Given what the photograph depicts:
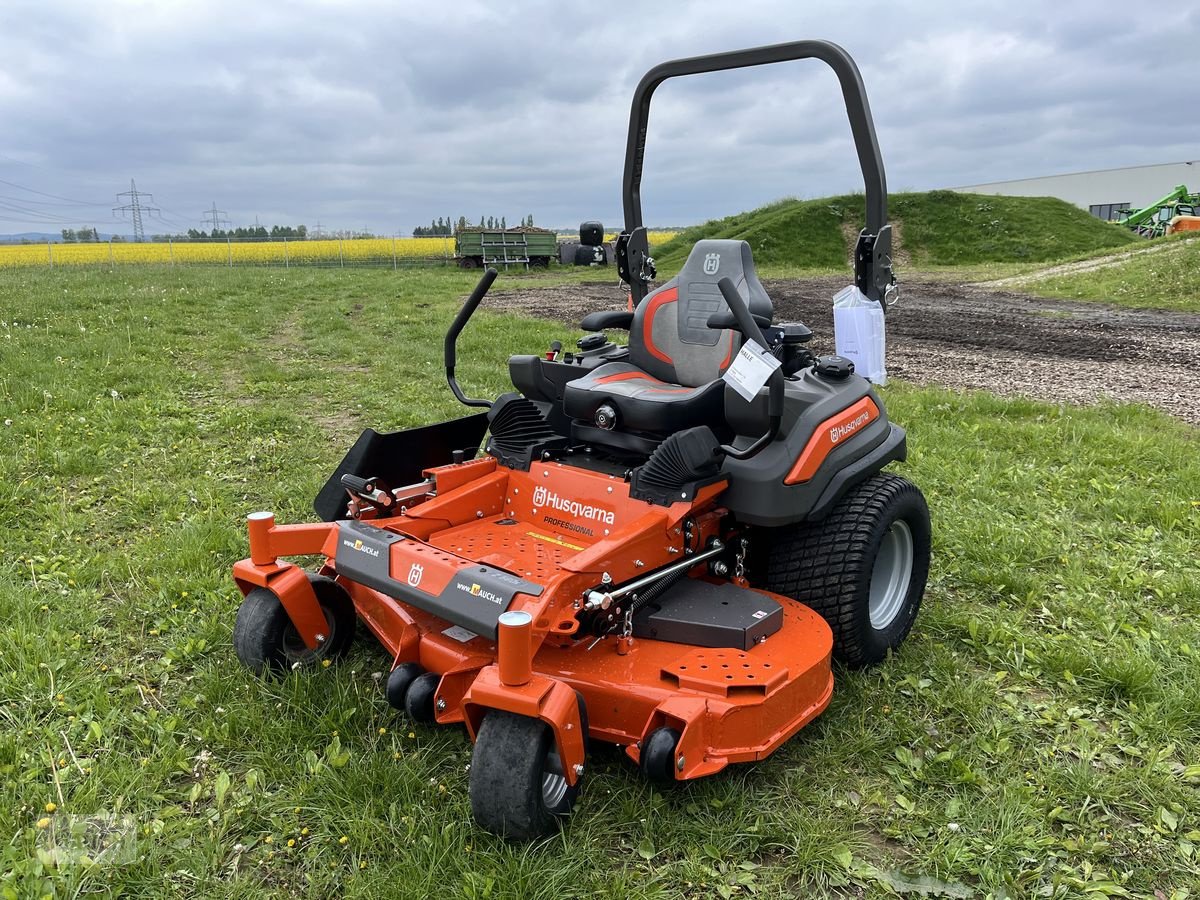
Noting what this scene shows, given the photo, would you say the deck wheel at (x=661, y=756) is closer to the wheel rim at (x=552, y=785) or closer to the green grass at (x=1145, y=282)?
the wheel rim at (x=552, y=785)

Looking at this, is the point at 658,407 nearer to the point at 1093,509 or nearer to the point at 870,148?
the point at 870,148

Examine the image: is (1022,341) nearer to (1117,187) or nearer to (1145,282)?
(1145,282)

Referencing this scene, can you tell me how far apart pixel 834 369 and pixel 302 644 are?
233cm

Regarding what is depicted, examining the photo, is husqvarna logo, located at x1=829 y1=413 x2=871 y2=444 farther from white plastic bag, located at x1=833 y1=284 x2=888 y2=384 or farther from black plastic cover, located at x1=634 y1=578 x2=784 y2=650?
black plastic cover, located at x1=634 y1=578 x2=784 y2=650

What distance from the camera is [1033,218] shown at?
2939 centimetres

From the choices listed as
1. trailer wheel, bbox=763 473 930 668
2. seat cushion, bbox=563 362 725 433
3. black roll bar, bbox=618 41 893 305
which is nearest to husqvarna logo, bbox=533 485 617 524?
Answer: seat cushion, bbox=563 362 725 433

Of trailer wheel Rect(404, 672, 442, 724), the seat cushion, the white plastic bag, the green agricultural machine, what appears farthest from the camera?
the green agricultural machine

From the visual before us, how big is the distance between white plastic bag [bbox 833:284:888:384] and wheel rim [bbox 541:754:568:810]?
6.86 feet

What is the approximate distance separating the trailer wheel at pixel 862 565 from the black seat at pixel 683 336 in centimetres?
77

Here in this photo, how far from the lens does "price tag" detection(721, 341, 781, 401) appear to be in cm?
293

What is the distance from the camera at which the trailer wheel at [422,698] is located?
2764mm

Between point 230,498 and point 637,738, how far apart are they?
351cm

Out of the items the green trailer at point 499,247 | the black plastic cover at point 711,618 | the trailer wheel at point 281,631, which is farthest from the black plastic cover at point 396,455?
the green trailer at point 499,247

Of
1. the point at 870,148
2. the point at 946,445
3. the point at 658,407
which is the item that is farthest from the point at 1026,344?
the point at 658,407
